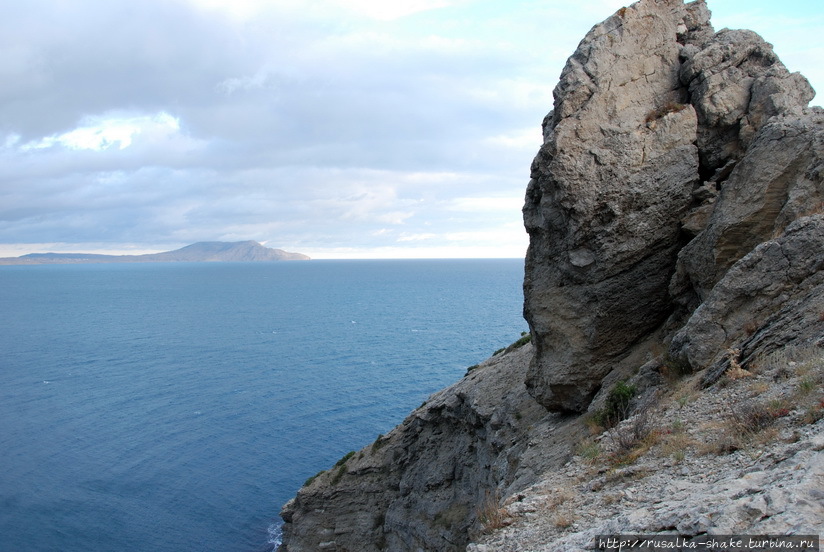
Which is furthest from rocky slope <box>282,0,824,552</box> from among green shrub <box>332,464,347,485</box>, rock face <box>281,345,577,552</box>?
green shrub <box>332,464,347,485</box>

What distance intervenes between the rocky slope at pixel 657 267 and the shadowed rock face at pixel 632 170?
56 millimetres

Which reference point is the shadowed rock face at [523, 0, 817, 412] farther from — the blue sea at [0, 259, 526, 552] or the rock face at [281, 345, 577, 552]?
the blue sea at [0, 259, 526, 552]

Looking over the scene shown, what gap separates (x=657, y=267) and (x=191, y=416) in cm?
6955

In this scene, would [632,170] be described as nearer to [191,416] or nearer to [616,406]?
[616,406]

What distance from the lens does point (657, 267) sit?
75.8ft

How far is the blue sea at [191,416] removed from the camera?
179 feet

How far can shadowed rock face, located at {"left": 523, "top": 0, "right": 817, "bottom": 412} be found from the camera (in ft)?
72.8

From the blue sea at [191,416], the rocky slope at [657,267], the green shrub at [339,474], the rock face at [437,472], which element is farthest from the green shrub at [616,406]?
the blue sea at [191,416]

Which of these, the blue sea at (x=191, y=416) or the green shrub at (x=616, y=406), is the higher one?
the green shrub at (x=616, y=406)

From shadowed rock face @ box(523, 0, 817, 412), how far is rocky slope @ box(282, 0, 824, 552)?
0.18ft

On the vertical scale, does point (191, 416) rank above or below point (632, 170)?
below

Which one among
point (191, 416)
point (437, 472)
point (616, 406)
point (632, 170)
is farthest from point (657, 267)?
point (191, 416)

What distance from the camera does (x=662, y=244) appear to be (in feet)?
74.8

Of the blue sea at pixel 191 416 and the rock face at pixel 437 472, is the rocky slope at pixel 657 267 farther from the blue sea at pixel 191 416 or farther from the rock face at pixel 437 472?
the blue sea at pixel 191 416
